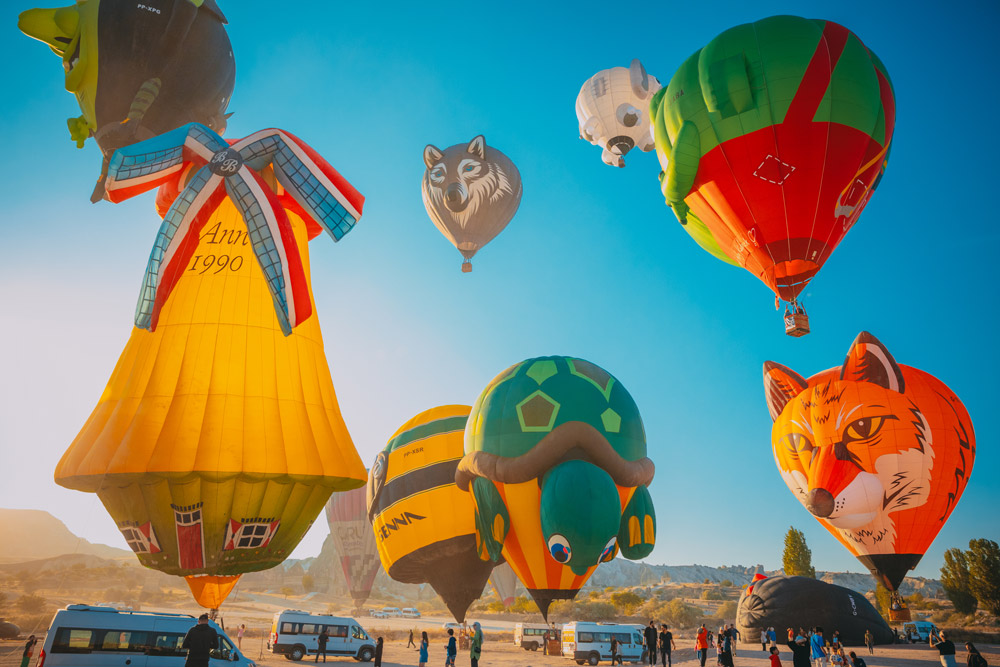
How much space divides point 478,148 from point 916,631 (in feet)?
90.8

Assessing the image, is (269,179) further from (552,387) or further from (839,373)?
(839,373)

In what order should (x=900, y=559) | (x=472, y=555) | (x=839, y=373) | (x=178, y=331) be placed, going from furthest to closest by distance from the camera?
(x=839, y=373) → (x=900, y=559) → (x=472, y=555) → (x=178, y=331)

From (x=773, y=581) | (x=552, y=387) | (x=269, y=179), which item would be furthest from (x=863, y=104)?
(x=773, y=581)

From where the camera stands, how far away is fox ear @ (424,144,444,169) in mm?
20094

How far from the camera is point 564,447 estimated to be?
1194cm

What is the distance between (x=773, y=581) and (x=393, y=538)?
13803 mm

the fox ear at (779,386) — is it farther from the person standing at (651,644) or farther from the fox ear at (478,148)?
the fox ear at (478,148)

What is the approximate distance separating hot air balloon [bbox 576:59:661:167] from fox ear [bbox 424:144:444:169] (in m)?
5.45

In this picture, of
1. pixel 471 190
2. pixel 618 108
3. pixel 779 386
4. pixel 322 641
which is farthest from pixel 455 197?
pixel 322 641

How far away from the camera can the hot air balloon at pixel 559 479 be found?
11445mm

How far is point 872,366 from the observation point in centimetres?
1806

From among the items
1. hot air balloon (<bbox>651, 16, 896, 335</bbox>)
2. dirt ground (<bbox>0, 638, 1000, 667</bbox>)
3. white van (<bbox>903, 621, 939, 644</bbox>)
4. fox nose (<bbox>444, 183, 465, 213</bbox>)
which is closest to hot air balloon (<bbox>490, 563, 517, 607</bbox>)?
dirt ground (<bbox>0, 638, 1000, 667</bbox>)

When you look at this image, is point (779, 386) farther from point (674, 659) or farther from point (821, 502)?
point (674, 659)

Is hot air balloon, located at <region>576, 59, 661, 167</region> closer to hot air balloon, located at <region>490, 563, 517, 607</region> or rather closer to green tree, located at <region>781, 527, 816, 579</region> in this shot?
hot air balloon, located at <region>490, 563, 517, 607</region>
